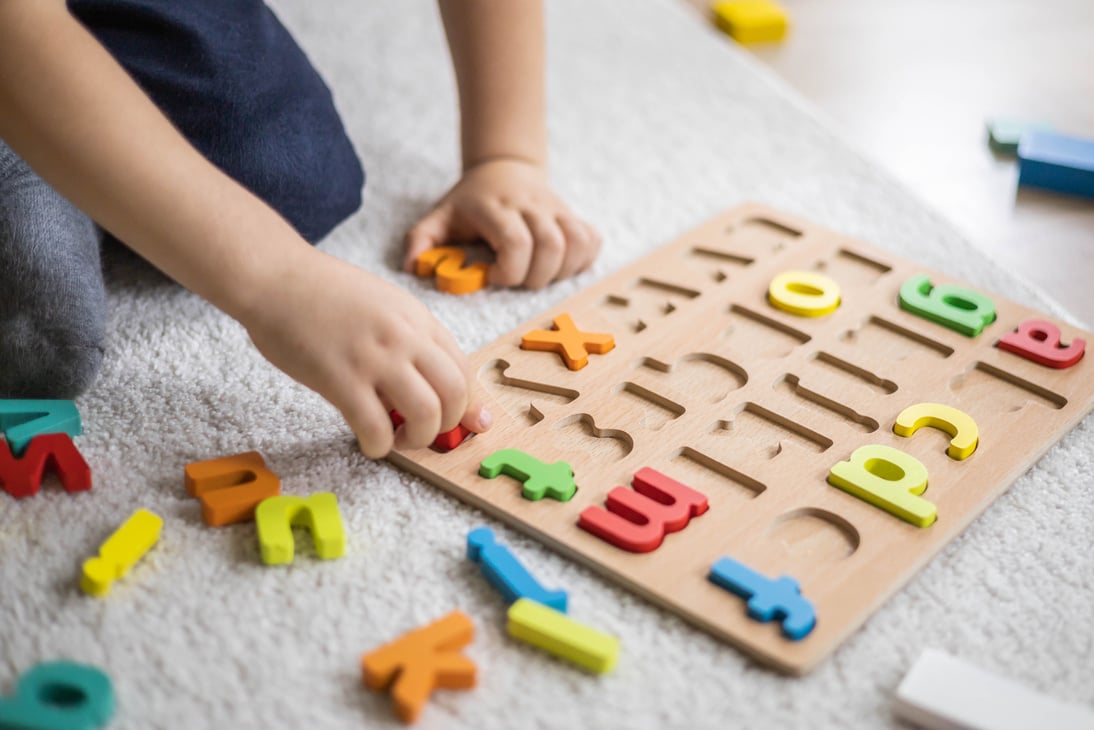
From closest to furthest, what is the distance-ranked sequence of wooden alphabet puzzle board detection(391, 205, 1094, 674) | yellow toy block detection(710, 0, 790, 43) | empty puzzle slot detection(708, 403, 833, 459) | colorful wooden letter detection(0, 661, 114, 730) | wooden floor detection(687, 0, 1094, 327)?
colorful wooden letter detection(0, 661, 114, 730)
wooden alphabet puzzle board detection(391, 205, 1094, 674)
empty puzzle slot detection(708, 403, 833, 459)
wooden floor detection(687, 0, 1094, 327)
yellow toy block detection(710, 0, 790, 43)

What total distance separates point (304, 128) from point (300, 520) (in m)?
0.42

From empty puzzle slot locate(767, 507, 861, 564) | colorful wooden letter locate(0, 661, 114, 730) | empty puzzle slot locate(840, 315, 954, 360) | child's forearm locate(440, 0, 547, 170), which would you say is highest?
child's forearm locate(440, 0, 547, 170)

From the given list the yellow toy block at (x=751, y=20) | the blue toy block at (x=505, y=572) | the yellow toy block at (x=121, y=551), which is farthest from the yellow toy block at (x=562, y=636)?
the yellow toy block at (x=751, y=20)

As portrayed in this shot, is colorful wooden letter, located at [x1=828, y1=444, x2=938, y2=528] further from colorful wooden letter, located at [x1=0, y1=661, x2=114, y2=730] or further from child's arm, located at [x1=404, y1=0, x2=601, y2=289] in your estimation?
colorful wooden letter, located at [x1=0, y1=661, x2=114, y2=730]

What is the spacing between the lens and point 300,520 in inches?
27.7

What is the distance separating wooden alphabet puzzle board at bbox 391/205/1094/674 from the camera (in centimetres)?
67

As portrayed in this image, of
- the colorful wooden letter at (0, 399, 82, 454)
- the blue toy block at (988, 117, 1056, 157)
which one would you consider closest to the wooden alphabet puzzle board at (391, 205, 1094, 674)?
the colorful wooden letter at (0, 399, 82, 454)

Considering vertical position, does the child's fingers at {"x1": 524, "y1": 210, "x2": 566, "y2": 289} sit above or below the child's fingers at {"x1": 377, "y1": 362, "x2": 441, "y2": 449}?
below

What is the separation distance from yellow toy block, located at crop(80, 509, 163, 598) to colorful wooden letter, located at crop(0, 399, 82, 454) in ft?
0.36

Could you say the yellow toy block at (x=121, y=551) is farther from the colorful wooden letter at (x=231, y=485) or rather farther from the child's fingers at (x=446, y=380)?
the child's fingers at (x=446, y=380)

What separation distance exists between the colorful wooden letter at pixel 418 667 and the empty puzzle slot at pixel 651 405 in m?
0.23

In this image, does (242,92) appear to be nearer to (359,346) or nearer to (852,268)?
(359,346)

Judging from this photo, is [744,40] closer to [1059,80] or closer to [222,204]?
[1059,80]

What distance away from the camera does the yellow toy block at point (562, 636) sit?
61 cm
